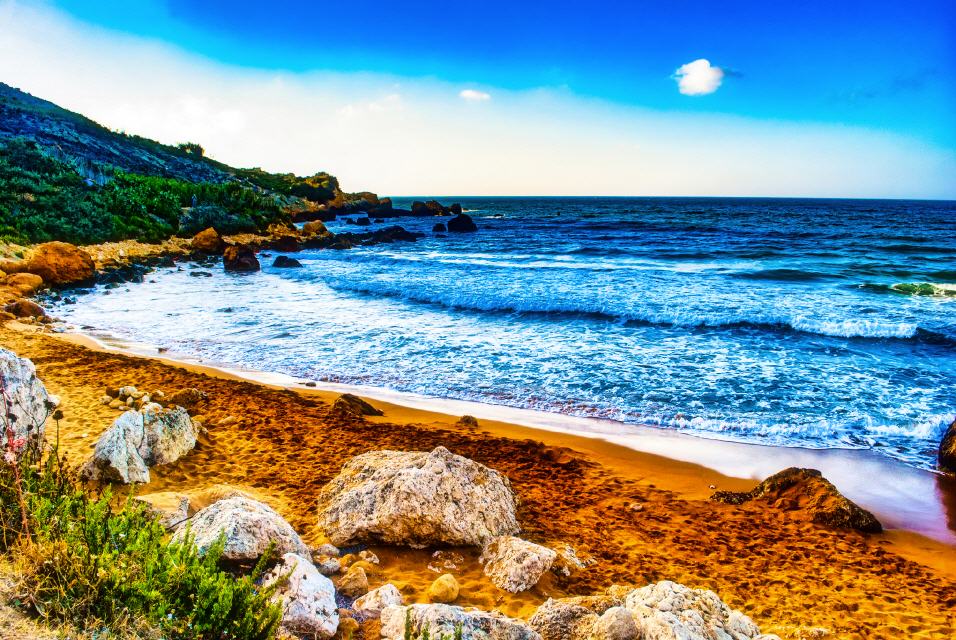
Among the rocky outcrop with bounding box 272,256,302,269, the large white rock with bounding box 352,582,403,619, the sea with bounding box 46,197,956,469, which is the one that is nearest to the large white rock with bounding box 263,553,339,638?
the large white rock with bounding box 352,582,403,619

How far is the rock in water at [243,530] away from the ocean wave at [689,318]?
538 inches

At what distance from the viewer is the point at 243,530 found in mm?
3980

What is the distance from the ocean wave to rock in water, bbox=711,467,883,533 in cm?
963

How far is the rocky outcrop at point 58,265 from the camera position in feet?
58.3

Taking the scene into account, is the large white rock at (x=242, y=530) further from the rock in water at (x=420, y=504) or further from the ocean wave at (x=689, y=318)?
the ocean wave at (x=689, y=318)

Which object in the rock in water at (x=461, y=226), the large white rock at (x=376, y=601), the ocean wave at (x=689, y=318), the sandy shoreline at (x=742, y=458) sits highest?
the rock in water at (x=461, y=226)

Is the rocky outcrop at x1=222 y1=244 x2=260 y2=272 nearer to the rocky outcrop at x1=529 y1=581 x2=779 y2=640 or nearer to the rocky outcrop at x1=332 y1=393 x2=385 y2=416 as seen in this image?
the rocky outcrop at x1=332 y1=393 x2=385 y2=416

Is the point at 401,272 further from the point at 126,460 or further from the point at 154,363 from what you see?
the point at 126,460

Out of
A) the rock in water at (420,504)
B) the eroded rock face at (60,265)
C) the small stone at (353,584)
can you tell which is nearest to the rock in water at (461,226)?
the eroded rock face at (60,265)

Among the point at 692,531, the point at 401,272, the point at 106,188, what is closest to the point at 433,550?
the point at 692,531

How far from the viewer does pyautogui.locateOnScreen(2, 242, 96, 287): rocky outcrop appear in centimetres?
1778

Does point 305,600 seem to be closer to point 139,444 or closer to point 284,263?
point 139,444

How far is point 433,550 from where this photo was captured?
16.4 ft

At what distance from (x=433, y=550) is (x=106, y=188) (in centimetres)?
3981
